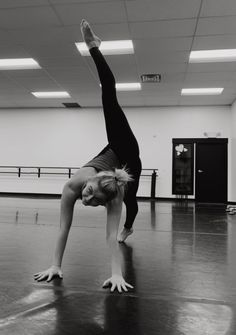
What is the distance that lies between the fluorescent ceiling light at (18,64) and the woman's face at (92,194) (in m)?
4.30

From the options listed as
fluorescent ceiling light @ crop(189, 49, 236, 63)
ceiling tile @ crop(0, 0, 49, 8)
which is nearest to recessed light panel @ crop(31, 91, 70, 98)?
fluorescent ceiling light @ crop(189, 49, 236, 63)

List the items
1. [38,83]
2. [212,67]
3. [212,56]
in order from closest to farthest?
[212,56] < [212,67] < [38,83]

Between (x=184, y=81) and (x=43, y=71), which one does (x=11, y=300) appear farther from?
(x=184, y=81)

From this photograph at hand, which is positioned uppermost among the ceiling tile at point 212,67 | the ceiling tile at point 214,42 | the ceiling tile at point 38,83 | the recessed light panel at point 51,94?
the recessed light panel at point 51,94

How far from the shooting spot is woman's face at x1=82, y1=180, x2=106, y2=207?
1.36 metres

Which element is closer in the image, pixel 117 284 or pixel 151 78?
pixel 117 284

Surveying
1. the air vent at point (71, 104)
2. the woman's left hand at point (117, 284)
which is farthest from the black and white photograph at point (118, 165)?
the air vent at point (71, 104)

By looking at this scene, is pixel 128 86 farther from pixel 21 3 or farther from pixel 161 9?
pixel 21 3

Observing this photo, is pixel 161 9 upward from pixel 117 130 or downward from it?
upward

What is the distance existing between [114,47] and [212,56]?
1.58m

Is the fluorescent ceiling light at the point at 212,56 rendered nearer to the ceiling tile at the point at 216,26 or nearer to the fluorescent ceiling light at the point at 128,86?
the ceiling tile at the point at 216,26

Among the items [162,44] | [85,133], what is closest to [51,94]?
[85,133]

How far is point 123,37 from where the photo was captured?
4.12m

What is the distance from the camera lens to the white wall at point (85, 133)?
8.02 m
